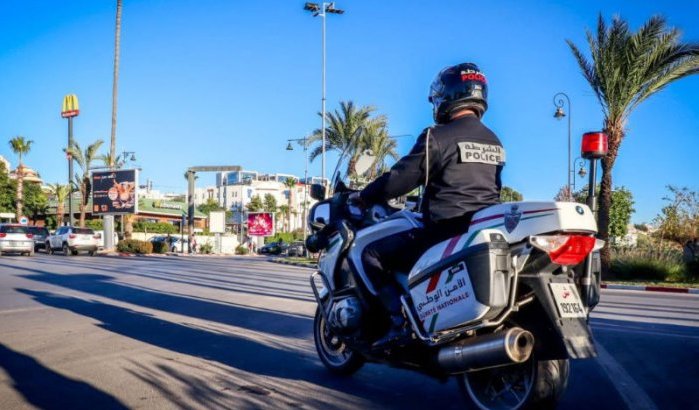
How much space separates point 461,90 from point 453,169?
1.82 ft

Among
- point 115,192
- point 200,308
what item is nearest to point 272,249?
point 115,192

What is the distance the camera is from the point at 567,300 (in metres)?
3.25

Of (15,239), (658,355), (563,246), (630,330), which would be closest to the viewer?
(563,246)

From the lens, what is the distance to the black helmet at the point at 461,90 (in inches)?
157

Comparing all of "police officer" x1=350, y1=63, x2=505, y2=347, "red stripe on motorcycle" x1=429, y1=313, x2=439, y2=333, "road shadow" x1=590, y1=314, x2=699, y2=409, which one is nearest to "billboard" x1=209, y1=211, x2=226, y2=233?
"road shadow" x1=590, y1=314, x2=699, y2=409

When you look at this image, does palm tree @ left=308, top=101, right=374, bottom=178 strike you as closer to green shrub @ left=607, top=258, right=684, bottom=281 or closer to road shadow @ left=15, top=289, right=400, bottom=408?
green shrub @ left=607, top=258, right=684, bottom=281

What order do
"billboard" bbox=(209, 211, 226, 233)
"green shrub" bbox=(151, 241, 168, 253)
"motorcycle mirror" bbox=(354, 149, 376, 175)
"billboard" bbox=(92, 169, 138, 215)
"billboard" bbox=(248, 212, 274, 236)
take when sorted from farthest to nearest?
"billboard" bbox=(248, 212, 274, 236)
"billboard" bbox=(209, 211, 226, 233)
"green shrub" bbox=(151, 241, 168, 253)
"billboard" bbox=(92, 169, 138, 215)
"motorcycle mirror" bbox=(354, 149, 376, 175)

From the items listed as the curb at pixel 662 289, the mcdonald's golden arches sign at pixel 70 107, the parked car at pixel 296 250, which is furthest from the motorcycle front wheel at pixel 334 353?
the mcdonald's golden arches sign at pixel 70 107

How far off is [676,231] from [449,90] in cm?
2979

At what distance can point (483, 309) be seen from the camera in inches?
127

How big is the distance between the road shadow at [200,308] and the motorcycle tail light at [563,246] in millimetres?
3998

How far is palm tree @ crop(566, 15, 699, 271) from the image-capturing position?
1892 cm

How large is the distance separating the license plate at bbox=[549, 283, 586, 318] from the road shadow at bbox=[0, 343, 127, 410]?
8.83 feet

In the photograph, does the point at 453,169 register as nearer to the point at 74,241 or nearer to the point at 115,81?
the point at 74,241
